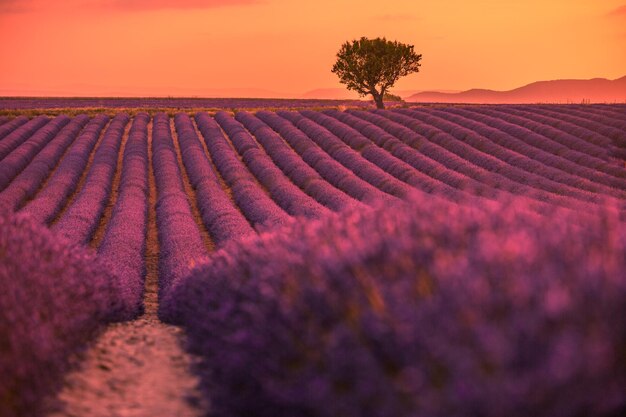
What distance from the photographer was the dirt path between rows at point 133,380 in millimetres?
5074

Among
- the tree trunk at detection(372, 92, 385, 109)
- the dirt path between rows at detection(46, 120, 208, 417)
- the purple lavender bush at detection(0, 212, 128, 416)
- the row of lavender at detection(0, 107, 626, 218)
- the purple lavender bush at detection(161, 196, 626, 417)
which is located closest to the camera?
the purple lavender bush at detection(161, 196, 626, 417)

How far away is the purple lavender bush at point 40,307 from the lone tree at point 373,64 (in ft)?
134

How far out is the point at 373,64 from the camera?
154ft

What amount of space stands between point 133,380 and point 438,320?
11.2 ft

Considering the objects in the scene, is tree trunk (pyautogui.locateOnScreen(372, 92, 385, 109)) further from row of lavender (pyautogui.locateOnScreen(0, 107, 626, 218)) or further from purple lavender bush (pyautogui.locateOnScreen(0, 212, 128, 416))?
purple lavender bush (pyautogui.locateOnScreen(0, 212, 128, 416))

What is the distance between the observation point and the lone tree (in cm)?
4738

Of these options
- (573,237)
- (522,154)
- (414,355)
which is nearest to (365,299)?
(414,355)

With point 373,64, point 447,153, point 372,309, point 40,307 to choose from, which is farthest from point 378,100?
point 372,309

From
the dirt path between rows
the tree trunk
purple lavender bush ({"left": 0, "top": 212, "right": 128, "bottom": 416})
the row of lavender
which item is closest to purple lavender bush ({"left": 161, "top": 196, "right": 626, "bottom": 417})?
the dirt path between rows

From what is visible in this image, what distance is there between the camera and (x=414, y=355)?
3.52m

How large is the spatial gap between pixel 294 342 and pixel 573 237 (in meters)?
1.95

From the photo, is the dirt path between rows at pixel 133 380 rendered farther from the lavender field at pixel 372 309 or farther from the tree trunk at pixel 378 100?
the tree trunk at pixel 378 100

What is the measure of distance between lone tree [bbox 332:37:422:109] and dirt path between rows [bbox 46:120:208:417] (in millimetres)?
41809

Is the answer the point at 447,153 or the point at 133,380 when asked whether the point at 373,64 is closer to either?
the point at 447,153
